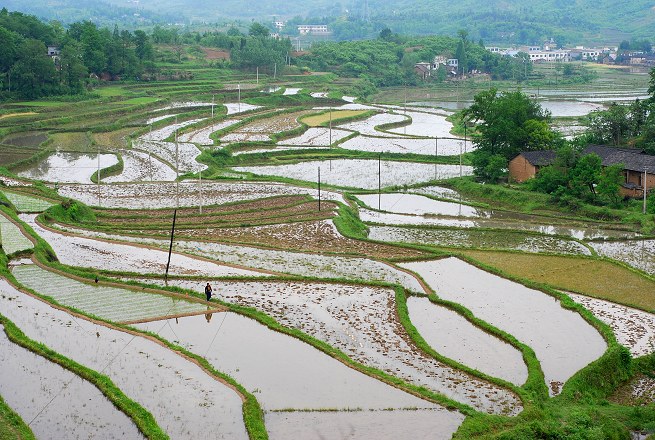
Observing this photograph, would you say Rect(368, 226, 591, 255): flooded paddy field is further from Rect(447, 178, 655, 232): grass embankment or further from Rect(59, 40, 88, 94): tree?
Rect(59, 40, 88, 94): tree

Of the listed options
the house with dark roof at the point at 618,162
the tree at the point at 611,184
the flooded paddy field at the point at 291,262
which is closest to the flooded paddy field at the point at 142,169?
the flooded paddy field at the point at 291,262

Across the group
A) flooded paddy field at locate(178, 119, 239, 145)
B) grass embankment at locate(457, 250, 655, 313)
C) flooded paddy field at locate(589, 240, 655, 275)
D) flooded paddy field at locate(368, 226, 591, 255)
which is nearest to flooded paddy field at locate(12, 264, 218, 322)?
grass embankment at locate(457, 250, 655, 313)

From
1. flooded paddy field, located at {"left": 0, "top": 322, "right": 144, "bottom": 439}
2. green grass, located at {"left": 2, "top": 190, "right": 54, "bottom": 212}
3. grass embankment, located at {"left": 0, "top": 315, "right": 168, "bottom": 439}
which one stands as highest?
green grass, located at {"left": 2, "top": 190, "right": 54, "bottom": 212}

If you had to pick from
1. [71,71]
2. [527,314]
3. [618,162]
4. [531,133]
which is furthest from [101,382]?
[71,71]

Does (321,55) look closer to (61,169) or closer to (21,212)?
(61,169)

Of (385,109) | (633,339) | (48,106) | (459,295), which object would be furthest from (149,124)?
(633,339)

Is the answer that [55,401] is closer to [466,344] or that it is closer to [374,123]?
[466,344]
